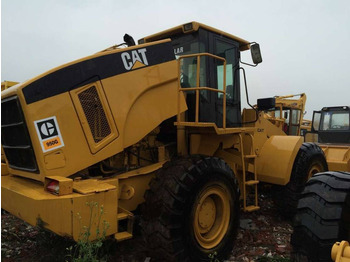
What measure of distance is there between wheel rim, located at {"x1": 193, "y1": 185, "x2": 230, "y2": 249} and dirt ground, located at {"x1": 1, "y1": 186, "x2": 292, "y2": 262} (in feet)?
1.37

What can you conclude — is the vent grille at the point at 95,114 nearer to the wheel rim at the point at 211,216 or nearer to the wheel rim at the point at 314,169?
the wheel rim at the point at 211,216

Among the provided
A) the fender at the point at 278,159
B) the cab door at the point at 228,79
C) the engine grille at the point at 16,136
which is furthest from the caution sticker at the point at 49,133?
the fender at the point at 278,159

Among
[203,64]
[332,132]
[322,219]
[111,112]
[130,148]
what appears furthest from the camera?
[332,132]

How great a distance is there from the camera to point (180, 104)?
13.6 ft

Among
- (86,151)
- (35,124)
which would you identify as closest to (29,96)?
A: (35,124)

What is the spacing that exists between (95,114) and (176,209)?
1.39 meters

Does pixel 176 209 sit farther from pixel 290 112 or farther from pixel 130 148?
pixel 290 112

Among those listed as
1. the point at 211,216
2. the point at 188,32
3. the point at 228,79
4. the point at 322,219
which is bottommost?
the point at 211,216

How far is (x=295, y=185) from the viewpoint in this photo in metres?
5.46

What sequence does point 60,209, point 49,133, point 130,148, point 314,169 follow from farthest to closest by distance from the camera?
Answer: point 314,169
point 130,148
point 49,133
point 60,209

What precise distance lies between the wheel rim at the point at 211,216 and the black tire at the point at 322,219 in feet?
4.65

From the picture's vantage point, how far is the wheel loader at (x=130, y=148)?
10.2ft

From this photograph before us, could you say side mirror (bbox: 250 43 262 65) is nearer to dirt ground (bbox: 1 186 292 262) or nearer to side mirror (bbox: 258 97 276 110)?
side mirror (bbox: 258 97 276 110)

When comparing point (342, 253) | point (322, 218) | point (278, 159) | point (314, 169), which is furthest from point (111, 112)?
point (314, 169)
